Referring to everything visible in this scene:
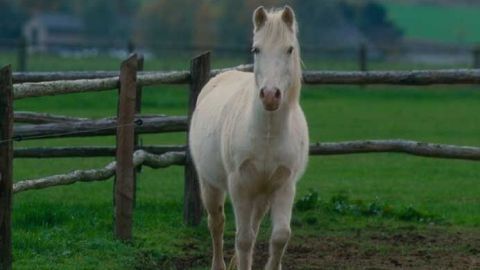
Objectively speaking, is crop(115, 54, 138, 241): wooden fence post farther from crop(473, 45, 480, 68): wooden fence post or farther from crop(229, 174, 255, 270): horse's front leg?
crop(473, 45, 480, 68): wooden fence post

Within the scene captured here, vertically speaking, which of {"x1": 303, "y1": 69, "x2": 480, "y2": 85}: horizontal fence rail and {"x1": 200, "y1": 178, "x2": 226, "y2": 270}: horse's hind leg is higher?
{"x1": 303, "y1": 69, "x2": 480, "y2": 85}: horizontal fence rail

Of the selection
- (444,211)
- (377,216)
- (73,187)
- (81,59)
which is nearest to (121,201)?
(377,216)

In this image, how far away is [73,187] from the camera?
603 inches

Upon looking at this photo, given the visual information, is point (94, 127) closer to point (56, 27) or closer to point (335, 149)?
point (335, 149)

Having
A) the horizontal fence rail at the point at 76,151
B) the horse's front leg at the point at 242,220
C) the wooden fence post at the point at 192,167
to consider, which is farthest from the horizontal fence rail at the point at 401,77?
the horse's front leg at the point at 242,220

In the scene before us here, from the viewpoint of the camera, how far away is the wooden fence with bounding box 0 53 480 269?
28.0ft

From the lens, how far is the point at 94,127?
37.7 feet

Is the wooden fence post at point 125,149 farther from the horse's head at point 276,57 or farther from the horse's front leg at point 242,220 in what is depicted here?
the horse's head at point 276,57

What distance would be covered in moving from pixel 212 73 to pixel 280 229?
3.83 meters

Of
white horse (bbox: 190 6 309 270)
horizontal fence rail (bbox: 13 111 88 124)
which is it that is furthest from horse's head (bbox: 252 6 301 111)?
horizontal fence rail (bbox: 13 111 88 124)

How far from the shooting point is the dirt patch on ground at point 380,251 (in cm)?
998

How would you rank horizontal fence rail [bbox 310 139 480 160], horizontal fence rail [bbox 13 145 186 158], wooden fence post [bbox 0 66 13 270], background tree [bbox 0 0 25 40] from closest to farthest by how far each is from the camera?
wooden fence post [bbox 0 66 13 270] < horizontal fence rail [bbox 310 139 480 160] < horizontal fence rail [bbox 13 145 186 158] < background tree [bbox 0 0 25 40]

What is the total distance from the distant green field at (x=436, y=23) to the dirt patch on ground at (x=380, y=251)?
5125 centimetres

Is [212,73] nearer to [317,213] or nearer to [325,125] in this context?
[317,213]
